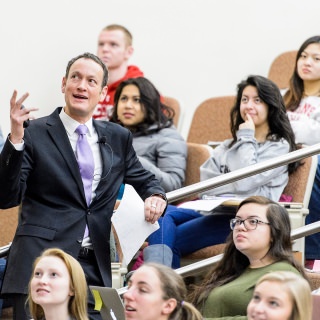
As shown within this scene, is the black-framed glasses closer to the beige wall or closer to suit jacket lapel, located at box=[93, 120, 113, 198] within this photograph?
suit jacket lapel, located at box=[93, 120, 113, 198]

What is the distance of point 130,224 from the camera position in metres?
3.92

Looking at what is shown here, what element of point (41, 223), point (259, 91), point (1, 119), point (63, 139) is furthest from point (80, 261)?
point (1, 119)

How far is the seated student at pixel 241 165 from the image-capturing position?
15.4 ft

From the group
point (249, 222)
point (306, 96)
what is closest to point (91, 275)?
point (249, 222)

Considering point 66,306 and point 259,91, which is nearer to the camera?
point 66,306

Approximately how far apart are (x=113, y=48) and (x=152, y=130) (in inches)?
43.9

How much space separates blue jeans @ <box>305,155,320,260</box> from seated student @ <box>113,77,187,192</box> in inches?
26.1

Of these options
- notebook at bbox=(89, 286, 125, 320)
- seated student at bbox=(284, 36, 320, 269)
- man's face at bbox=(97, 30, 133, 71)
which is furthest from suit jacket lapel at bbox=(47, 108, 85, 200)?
man's face at bbox=(97, 30, 133, 71)

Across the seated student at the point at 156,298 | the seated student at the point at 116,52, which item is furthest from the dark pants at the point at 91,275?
the seated student at the point at 116,52

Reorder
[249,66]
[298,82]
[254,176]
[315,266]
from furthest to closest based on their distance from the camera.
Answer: [249,66], [298,82], [254,176], [315,266]

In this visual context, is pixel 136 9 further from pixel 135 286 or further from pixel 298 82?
pixel 135 286

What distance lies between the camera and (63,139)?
3.86 metres

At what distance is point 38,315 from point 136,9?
354 centimetres

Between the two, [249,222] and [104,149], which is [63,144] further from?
[249,222]
